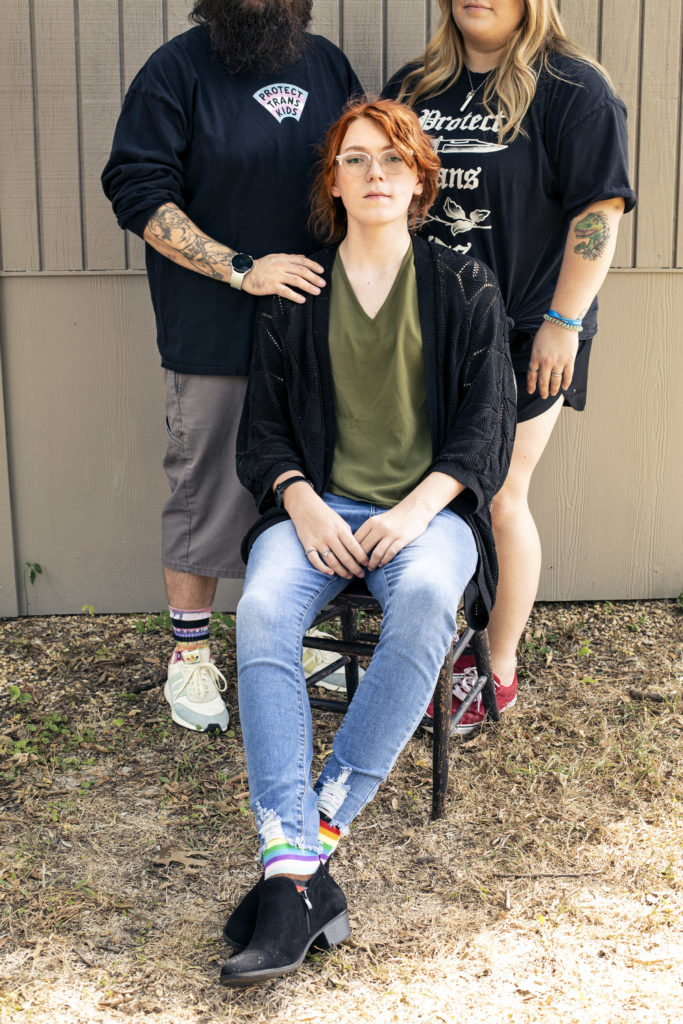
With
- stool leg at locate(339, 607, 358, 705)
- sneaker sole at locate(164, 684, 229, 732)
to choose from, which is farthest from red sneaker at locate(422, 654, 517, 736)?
sneaker sole at locate(164, 684, 229, 732)

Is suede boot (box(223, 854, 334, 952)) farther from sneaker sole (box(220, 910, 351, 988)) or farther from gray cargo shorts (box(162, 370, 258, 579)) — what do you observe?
gray cargo shorts (box(162, 370, 258, 579))

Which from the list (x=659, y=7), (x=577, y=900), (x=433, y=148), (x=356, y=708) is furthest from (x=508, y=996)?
(x=659, y=7)

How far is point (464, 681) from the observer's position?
286cm

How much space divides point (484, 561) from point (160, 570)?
158 centimetres

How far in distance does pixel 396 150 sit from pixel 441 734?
53.5 inches

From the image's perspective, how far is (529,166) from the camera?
8.08 feet

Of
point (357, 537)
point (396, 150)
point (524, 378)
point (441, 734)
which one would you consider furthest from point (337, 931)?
point (396, 150)

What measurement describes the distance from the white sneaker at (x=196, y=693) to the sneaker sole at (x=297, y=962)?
0.94m

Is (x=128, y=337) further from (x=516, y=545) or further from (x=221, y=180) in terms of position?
(x=516, y=545)

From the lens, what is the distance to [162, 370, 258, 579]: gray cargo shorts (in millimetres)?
2725

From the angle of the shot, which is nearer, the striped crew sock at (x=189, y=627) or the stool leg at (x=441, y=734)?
the stool leg at (x=441, y=734)

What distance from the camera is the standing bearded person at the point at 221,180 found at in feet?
8.15

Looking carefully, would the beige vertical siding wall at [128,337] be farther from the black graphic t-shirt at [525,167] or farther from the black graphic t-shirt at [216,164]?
the black graphic t-shirt at [525,167]

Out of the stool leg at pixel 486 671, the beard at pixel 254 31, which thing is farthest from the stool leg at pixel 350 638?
the beard at pixel 254 31
